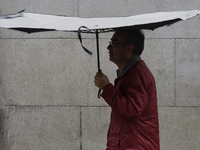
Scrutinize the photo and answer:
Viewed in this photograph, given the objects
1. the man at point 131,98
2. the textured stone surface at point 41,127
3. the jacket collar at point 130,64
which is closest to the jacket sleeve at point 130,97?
the man at point 131,98

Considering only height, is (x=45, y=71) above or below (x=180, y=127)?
above

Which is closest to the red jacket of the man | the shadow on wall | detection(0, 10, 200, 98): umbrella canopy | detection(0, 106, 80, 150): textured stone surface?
the man

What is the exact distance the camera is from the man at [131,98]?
8.50 feet

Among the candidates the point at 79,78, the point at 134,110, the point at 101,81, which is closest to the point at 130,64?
the point at 101,81

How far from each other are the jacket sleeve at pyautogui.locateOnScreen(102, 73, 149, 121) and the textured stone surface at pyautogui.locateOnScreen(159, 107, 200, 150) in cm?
279

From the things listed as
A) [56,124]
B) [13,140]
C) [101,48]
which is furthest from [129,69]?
[13,140]

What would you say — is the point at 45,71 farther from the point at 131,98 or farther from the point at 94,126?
the point at 131,98

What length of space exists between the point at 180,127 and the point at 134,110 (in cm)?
305

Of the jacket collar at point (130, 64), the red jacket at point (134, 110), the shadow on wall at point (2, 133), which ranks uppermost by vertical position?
the jacket collar at point (130, 64)

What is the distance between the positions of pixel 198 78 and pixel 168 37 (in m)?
0.87

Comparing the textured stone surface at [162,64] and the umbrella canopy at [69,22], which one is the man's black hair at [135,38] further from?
the textured stone surface at [162,64]

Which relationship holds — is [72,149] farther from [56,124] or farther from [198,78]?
[198,78]

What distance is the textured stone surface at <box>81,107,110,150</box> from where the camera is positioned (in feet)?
17.6

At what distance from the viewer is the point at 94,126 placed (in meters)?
5.37
